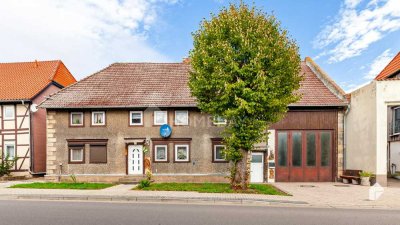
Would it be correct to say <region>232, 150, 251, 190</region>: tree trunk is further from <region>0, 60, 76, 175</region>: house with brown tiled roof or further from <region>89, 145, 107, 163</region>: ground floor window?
<region>0, 60, 76, 175</region>: house with brown tiled roof

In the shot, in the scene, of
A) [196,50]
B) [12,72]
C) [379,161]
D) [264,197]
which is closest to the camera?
[264,197]

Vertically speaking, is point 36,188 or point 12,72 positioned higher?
point 12,72

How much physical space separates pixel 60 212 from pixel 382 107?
16.6m

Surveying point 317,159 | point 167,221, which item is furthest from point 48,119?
point 317,159

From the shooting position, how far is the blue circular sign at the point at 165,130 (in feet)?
57.5

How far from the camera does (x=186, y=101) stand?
1767cm

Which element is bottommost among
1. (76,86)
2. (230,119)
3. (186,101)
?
(230,119)

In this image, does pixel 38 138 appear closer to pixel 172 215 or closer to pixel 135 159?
pixel 135 159

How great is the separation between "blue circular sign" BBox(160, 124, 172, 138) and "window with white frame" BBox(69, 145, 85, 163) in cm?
552

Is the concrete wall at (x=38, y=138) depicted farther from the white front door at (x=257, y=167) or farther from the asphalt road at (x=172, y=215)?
the white front door at (x=257, y=167)

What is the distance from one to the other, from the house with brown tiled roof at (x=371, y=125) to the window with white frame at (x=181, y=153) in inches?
415

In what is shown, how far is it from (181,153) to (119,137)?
4.27 meters

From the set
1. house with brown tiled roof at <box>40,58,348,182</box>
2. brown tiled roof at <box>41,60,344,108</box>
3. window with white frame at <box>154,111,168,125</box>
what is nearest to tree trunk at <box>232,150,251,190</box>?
house with brown tiled roof at <box>40,58,348,182</box>

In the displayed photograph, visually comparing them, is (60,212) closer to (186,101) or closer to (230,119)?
(230,119)
